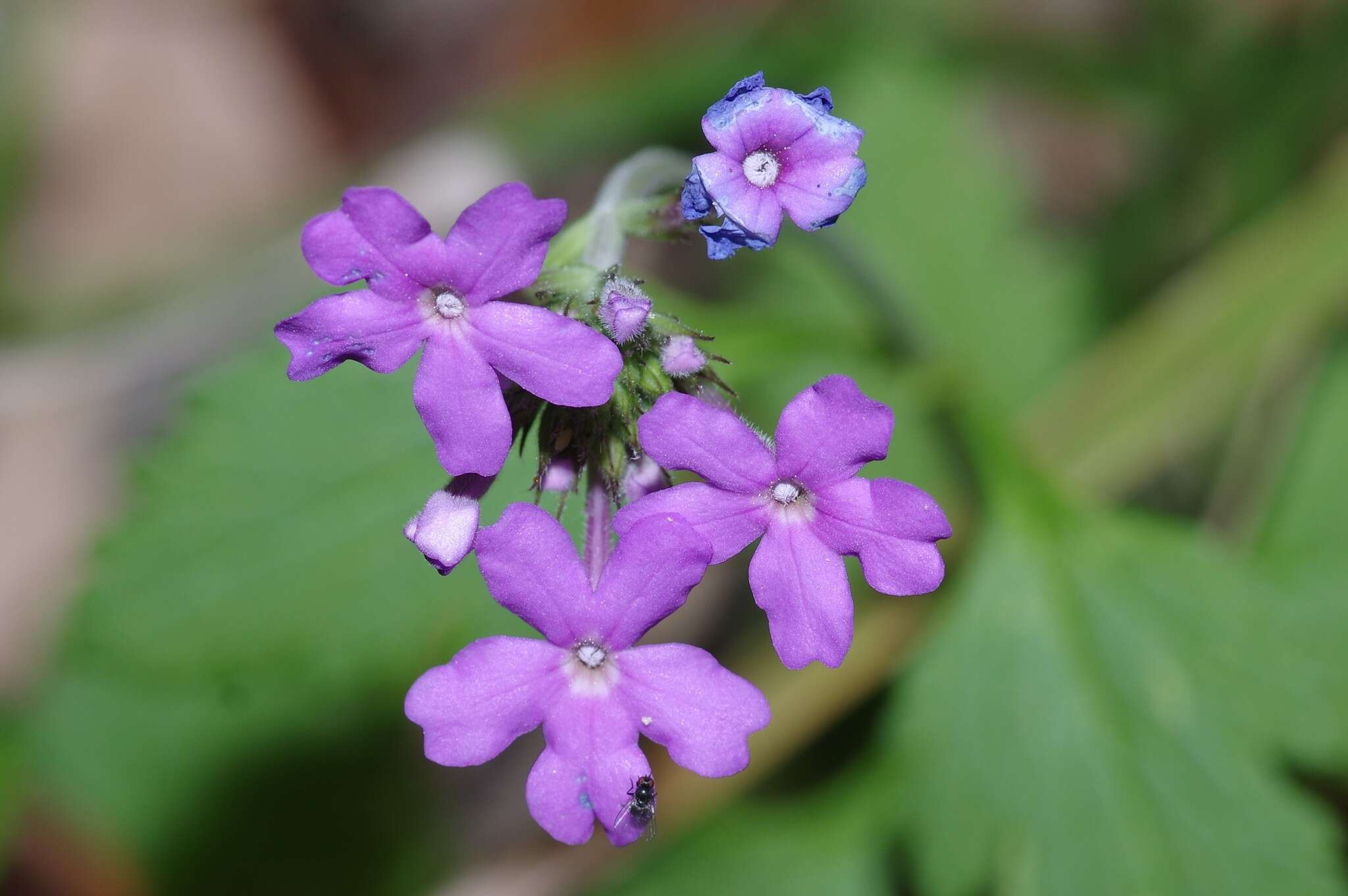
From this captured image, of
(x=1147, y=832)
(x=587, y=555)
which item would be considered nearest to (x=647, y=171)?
(x=587, y=555)

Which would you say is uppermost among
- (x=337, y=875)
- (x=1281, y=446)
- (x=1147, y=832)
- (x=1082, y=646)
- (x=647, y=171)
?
(x=647, y=171)

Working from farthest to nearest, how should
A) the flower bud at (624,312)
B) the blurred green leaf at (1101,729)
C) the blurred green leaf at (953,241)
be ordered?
the blurred green leaf at (953,241) < the blurred green leaf at (1101,729) < the flower bud at (624,312)

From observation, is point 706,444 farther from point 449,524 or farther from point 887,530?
point 449,524

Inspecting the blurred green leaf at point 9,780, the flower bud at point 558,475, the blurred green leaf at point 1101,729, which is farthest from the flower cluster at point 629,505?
the blurred green leaf at point 9,780

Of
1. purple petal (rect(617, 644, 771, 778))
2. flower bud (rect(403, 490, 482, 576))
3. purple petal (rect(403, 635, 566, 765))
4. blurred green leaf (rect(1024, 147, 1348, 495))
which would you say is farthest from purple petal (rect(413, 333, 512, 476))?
blurred green leaf (rect(1024, 147, 1348, 495))

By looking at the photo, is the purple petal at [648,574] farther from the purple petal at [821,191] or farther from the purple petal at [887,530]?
the purple petal at [821,191]

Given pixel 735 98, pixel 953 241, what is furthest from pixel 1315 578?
pixel 735 98

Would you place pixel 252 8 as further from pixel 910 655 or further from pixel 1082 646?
pixel 1082 646
